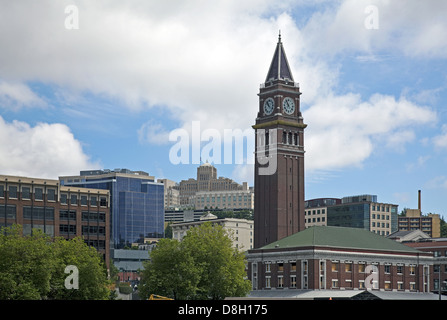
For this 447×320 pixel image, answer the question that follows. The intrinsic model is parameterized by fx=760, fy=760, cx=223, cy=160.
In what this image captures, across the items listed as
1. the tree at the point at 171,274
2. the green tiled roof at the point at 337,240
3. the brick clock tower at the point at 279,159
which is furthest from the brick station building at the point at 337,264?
the tree at the point at 171,274

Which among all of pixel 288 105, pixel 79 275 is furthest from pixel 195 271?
pixel 288 105

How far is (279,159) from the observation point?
6998 inches

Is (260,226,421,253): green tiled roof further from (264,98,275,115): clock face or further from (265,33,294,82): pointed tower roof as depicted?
(265,33,294,82): pointed tower roof

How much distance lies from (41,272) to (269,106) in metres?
95.0

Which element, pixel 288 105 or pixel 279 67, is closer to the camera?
pixel 288 105

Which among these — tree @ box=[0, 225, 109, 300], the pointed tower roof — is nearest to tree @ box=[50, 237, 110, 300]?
tree @ box=[0, 225, 109, 300]

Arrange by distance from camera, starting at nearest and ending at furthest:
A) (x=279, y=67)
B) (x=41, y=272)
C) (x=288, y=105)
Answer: (x=41, y=272) < (x=288, y=105) < (x=279, y=67)

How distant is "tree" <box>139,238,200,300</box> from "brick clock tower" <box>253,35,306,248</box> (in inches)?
1863

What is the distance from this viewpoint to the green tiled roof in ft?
513

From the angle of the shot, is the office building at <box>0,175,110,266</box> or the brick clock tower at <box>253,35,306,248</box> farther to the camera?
the brick clock tower at <box>253,35,306,248</box>

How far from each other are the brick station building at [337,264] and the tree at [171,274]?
3076 cm

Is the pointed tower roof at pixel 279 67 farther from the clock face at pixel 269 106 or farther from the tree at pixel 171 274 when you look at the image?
the tree at pixel 171 274

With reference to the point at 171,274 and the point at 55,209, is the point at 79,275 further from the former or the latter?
the point at 55,209

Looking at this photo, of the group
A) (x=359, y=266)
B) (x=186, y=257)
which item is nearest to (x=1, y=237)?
(x=186, y=257)
